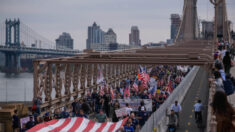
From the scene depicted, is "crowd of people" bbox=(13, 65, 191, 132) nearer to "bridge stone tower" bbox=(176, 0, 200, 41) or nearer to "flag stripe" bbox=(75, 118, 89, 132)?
"flag stripe" bbox=(75, 118, 89, 132)

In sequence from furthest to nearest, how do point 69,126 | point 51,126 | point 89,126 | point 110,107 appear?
point 110,107 → point 89,126 → point 69,126 → point 51,126

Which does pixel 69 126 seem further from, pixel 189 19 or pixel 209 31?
pixel 209 31

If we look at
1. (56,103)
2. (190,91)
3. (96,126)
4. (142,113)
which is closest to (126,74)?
(190,91)

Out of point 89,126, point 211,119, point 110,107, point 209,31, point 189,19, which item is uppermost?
point 189,19

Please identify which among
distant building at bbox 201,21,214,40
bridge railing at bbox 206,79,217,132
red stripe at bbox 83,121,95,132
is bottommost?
red stripe at bbox 83,121,95,132

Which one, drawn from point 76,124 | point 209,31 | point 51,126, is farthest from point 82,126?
point 209,31

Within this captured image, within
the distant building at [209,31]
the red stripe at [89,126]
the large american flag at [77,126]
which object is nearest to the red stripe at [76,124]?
the large american flag at [77,126]

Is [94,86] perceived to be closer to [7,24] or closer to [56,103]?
[56,103]

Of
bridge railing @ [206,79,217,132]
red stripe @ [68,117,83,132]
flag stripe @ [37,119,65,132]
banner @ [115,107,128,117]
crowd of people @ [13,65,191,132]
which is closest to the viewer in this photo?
bridge railing @ [206,79,217,132]

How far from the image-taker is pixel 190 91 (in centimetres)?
2322

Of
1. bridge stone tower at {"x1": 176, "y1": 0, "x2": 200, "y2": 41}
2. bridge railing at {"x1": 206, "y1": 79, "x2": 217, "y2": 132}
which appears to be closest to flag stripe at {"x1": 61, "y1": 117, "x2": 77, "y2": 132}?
bridge railing at {"x1": 206, "y1": 79, "x2": 217, "y2": 132}

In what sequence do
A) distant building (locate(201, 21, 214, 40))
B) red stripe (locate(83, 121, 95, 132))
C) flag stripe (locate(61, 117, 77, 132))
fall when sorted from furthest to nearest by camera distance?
distant building (locate(201, 21, 214, 40)) → red stripe (locate(83, 121, 95, 132)) → flag stripe (locate(61, 117, 77, 132))

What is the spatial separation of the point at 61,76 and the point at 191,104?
23.4ft

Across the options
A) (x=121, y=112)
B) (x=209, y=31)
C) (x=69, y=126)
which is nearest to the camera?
(x=69, y=126)
